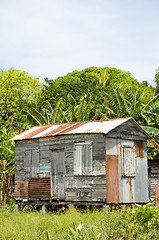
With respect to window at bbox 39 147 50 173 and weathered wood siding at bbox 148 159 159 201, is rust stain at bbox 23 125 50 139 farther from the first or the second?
weathered wood siding at bbox 148 159 159 201

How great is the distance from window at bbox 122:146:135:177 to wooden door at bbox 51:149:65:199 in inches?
101

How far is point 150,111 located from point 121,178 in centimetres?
967

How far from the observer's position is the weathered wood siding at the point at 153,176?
20734 millimetres

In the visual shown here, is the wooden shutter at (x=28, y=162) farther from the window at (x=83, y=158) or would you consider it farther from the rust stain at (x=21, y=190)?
the window at (x=83, y=158)

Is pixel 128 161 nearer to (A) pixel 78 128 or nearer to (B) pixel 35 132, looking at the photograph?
(A) pixel 78 128

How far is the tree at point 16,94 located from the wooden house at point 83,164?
11.8 meters

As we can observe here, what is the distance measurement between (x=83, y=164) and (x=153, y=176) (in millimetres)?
6251

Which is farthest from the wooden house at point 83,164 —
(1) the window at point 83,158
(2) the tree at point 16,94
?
(2) the tree at point 16,94

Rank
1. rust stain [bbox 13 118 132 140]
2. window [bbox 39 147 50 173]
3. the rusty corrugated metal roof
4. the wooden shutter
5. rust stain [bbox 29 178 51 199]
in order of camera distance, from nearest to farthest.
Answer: the rusty corrugated metal roof < rust stain [bbox 13 118 132 140] < rust stain [bbox 29 178 51 199] < window [bbox 39 147 50 173] < the wooden shutter

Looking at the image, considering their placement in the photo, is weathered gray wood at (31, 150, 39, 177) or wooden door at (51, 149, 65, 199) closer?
wooden door at (51, 149, 65, 199)

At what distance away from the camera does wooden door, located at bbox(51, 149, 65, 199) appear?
16.9m

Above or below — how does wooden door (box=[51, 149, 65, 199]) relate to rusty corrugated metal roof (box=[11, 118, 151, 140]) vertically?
below

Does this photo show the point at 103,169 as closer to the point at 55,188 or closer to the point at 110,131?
the point at 110,131

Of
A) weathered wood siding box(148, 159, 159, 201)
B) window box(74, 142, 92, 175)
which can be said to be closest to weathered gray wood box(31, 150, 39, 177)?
window box(74, 142, 92, 175)
